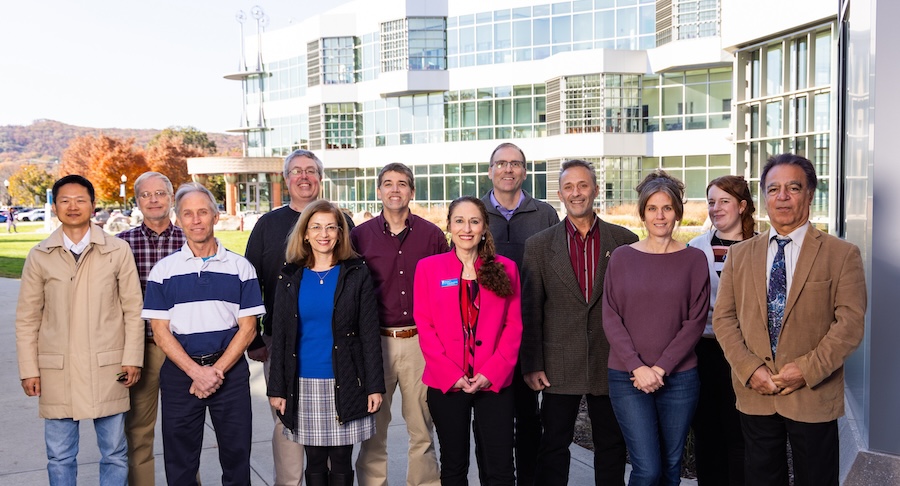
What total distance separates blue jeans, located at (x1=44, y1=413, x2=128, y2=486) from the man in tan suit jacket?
3.63 m

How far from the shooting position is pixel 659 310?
4340 mm

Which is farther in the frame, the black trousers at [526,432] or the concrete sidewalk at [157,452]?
the concrete sidewalk at [157,452]

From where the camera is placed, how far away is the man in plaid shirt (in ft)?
16.7

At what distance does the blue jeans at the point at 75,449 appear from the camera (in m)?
4.68

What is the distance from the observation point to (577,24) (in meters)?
38.7

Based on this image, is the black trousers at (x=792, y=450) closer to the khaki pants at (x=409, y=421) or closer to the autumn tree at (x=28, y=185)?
the khaki pants at (x=409, y=421)

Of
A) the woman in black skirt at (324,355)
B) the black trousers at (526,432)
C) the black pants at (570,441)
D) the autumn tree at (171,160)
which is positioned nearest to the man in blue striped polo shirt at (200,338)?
the woman in black skirt at (324,355)

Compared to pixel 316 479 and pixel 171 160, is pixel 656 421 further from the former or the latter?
pixel 171 160

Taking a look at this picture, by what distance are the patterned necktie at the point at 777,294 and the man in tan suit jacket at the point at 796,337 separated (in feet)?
0.03

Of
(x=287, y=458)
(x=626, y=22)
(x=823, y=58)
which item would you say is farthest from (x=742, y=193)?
(x=626, y=22)

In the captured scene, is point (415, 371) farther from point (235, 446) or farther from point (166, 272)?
point (166, 272)

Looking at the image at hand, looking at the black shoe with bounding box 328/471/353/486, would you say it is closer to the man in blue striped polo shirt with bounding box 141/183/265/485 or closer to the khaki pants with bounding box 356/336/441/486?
the khaki pants with bounding box 356/336/441/486

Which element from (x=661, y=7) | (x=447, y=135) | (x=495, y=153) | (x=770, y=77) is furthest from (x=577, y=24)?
(x=495, y=153)

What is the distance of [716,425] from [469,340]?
1650mm
